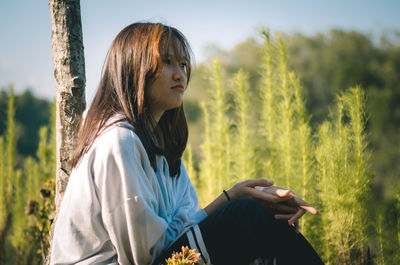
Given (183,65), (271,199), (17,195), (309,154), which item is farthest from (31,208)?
(309,154)

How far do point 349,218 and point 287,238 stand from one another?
45.2 inches

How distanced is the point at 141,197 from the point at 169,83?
19.8 inches

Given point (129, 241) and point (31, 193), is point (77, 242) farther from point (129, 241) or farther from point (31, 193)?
point (31, 193)

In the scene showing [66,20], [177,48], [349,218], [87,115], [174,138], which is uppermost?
[66,20]

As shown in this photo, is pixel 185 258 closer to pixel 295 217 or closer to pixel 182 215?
pixel 182 215

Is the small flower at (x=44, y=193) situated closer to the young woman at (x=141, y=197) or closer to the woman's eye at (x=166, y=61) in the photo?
the young woman at (x=141, y=197)

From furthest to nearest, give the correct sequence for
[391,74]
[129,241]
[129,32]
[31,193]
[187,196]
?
[391,74], [31,193], [187,196], [129,32], [129,241]

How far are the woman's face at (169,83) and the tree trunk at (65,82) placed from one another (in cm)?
58

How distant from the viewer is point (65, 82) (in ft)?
5.81

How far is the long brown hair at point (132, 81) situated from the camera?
1.30m

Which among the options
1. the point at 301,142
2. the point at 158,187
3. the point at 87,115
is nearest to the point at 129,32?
the point at 87,115

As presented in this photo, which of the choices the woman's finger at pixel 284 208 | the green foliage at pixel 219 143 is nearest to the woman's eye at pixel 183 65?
the woman's finger at pixel 284 208

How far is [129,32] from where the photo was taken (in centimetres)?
138

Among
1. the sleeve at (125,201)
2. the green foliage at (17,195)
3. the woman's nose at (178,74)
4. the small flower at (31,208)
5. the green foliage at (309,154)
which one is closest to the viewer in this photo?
the sleeve at (125,201)
